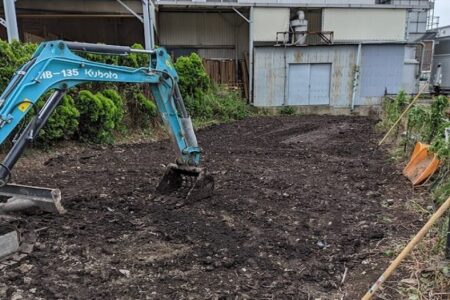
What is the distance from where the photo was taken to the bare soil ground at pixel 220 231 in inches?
129

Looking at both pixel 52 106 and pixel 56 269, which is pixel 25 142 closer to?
pixel 52 106

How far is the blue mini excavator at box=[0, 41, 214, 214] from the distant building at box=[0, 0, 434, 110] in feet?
34.0

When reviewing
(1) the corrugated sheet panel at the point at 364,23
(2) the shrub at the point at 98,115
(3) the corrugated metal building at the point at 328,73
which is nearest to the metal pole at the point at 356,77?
(3) the corrugated metal building at the point at 328,73

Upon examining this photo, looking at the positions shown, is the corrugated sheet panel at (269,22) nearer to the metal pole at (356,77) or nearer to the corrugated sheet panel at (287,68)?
the corrugated sheet panel at (287,68)

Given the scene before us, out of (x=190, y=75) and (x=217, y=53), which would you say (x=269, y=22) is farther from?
(x=190, y=75)

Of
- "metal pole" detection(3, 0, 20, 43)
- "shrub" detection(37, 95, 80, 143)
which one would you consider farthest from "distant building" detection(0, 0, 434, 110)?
"shrub" detection(37, 95, 80, 143)

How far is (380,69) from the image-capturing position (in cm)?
1631

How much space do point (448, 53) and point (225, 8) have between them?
11.3 m

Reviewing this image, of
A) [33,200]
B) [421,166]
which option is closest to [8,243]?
[33,200]

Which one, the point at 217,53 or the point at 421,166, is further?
the point at 217,53

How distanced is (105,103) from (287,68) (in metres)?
9.01

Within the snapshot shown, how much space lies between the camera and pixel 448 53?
20.0 m

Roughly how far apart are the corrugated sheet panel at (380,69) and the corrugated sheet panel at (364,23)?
1.89m

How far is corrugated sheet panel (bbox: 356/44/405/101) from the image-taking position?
1619cm
